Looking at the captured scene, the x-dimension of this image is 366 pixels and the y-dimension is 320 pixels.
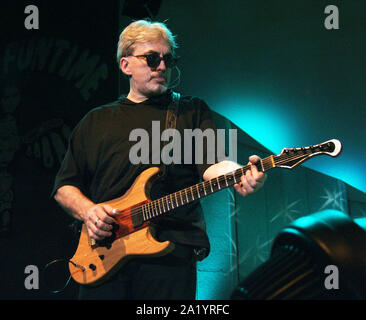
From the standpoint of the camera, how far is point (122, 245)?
1.67 m

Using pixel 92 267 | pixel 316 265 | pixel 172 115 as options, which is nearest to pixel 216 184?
pixel 172 115

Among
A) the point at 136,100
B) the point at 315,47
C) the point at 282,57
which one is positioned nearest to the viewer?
the point at 136,100

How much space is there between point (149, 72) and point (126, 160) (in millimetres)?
509

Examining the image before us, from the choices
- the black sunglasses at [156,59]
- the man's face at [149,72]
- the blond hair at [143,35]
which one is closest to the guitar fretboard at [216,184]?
the man's face at [149,72]

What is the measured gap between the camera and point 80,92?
10.7 ft

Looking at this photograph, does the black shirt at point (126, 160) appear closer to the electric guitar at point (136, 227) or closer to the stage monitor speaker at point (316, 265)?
the electric guitar at point (136, 227)

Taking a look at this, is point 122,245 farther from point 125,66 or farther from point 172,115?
point 125,66

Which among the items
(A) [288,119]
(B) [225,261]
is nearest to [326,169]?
(A) [288,119]

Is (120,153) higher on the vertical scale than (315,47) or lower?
lower

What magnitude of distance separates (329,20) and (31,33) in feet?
7.77

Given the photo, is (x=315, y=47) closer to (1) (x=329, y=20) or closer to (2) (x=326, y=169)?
(1) (x=329, y=20)

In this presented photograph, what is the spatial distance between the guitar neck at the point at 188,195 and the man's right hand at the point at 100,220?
147 millimetres

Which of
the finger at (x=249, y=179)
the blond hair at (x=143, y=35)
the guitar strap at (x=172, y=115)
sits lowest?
the finger at (x=249, y=179)

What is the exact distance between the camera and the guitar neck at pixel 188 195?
155 centimetres
